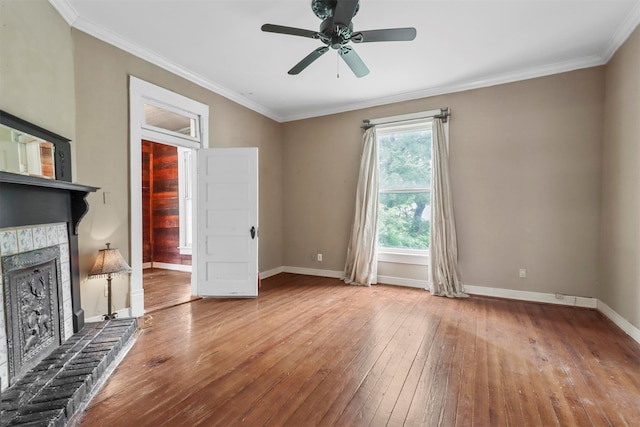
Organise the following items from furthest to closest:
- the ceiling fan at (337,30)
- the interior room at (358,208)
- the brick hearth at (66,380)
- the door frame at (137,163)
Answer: the door frame at (137,163), the ceiling fan at (337,30), the interior room at (358,208), the brick hearth at (66,380)

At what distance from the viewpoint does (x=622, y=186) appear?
2875 millimetres

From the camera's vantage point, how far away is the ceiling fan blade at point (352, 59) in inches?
96.9

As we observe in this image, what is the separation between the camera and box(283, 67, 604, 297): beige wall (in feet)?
11.2

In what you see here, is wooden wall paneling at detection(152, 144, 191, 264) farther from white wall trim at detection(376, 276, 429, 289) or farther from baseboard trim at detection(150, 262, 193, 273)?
white wall trim at detection(376, 276, 429, 289)

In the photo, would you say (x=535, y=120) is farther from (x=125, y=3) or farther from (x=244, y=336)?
(x=125, y=3)

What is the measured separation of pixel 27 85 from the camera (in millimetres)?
2113


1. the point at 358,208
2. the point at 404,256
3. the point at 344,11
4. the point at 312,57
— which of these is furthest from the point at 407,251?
the point at 344,11

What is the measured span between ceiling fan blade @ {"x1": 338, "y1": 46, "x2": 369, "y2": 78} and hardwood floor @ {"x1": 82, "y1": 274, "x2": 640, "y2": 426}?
2.54 m

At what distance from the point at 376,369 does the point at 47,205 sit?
2.71m

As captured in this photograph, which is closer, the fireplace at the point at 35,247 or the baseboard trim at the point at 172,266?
the fireplace at the point at 35,247

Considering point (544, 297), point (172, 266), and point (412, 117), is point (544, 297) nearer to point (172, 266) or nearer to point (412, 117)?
point (412, 117)

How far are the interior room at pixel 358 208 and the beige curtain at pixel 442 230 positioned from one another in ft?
0.39

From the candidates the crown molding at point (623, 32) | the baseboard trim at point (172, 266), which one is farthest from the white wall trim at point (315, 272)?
the crown molding at point (623, 32)

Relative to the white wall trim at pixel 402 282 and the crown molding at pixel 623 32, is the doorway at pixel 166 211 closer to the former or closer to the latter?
the white wall trim at pixel 402 282
